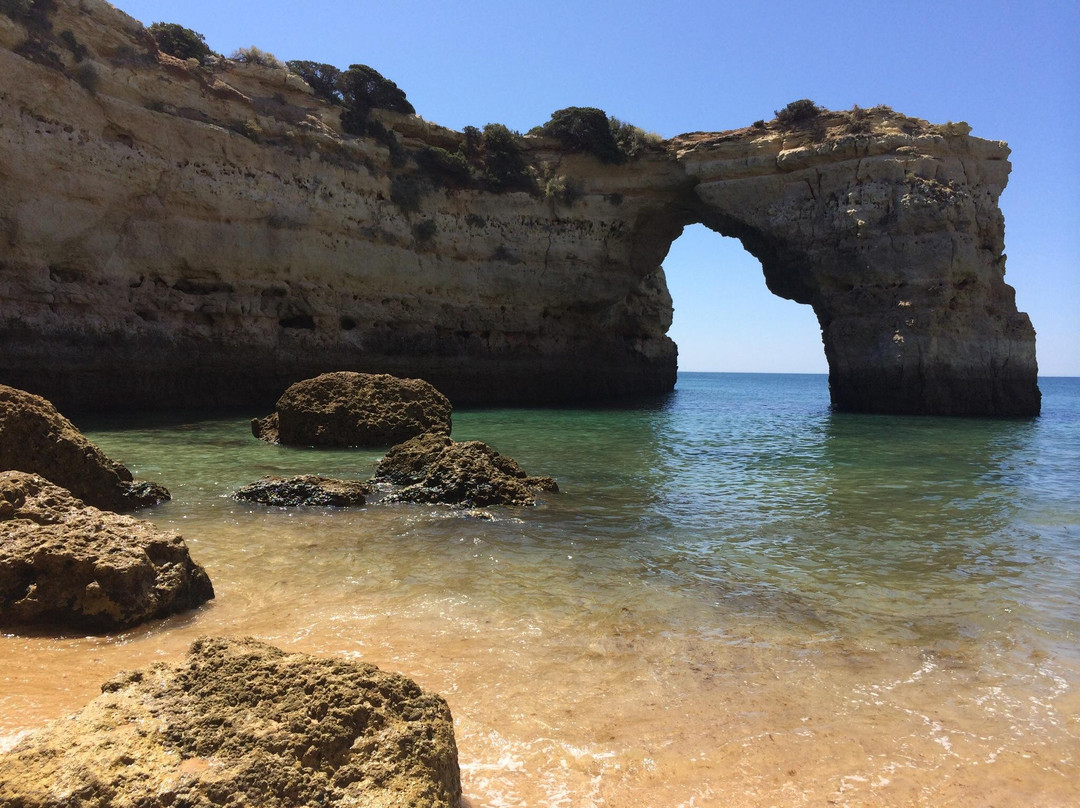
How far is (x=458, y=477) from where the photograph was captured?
26.2 ft

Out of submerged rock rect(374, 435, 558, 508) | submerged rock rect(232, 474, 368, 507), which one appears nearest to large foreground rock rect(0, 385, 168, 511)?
submerged rock rect(232, 474, 368, 507)

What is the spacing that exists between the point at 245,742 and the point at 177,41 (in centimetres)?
2430

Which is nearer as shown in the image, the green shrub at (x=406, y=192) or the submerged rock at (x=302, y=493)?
the submerged rock at (x=302, y=493)

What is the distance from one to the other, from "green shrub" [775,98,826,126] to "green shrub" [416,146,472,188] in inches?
457

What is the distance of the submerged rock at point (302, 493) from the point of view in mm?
7512

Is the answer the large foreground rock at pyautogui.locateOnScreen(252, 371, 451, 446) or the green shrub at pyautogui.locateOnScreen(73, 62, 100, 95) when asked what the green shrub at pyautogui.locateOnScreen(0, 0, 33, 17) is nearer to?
the green shrub at pyautogui.locateOnScreen(73, 62, 100, 95)

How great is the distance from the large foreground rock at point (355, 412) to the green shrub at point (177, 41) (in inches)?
551

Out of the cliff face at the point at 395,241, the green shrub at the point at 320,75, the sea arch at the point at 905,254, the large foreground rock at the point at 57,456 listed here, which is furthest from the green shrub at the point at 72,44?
the sea arch at the point at 905,254

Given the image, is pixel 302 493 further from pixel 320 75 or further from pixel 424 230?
pixel 320 75

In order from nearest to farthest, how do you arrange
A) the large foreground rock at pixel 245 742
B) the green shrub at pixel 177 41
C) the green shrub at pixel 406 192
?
the large foreground rock at pixel 245 742 < the green shrub at pixel 177 41 < the green shrub at pixel 406 192

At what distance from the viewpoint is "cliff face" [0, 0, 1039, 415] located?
1752cm

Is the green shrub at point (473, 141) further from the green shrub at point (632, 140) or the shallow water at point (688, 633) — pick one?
the shallow water at point (688, 633)

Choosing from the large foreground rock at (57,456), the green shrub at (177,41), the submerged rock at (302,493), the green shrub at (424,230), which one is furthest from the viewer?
the green shrub at (424,230)

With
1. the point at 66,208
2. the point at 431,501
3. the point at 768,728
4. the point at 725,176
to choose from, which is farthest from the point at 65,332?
the point at 725,176
